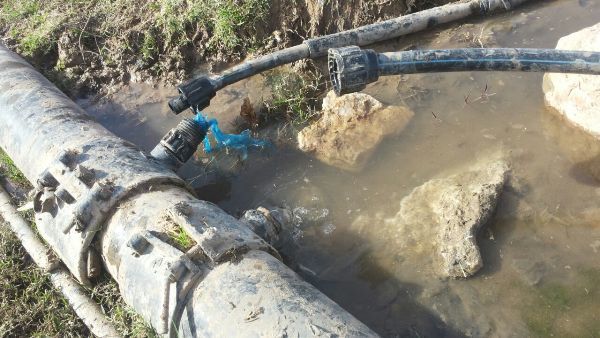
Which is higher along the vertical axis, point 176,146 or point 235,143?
point 176,146

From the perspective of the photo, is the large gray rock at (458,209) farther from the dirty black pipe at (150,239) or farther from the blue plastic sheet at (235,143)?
the blue plastic sheet at (235,143)

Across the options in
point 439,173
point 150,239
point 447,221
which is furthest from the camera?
point 439,173

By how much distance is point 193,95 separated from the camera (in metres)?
3.52

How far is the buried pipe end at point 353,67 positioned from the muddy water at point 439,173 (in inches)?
40.1

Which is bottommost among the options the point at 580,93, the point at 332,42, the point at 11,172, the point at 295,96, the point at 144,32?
the point at 580,93

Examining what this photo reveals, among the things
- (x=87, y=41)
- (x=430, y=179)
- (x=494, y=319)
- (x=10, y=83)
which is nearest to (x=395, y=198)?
(x=430, y=179)

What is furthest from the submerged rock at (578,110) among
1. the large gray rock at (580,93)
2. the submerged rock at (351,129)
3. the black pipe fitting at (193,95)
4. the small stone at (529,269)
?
the black pipe fitting at (193,95)

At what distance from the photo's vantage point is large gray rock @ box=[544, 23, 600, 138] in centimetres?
355

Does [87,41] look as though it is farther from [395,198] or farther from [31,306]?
[395,198]

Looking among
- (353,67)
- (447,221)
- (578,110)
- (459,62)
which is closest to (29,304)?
(353,67)

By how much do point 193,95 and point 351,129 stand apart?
1.17 metres

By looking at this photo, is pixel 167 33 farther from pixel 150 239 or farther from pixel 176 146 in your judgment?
pixel 150 239

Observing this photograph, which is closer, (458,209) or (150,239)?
(150,239)

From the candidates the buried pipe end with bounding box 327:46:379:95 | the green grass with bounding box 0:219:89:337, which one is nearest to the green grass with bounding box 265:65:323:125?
the buried pipe end with bounding box 327:46:379:95
